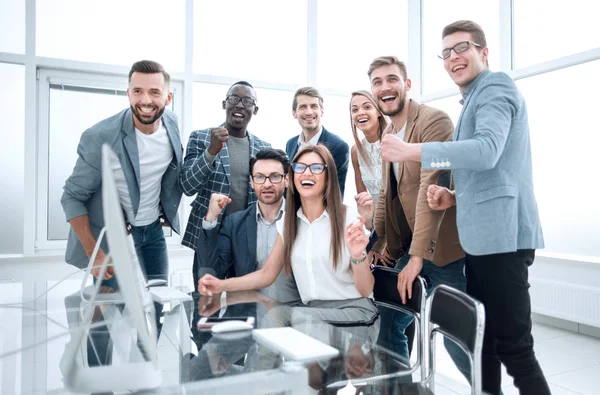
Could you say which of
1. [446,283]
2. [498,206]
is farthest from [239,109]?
[498,206]

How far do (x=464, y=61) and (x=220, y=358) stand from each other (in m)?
1.38

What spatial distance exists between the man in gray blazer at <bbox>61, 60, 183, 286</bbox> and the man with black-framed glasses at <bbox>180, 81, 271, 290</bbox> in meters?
0.14

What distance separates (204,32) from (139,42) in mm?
629

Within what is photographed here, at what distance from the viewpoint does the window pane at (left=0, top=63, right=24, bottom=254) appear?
392 cm

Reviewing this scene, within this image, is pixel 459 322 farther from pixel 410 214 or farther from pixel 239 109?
pixel 239 109

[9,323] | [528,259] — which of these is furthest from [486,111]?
[9,323]

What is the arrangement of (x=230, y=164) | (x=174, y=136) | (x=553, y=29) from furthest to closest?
(x=553, y=29) < (x=230, y=164) < (x=174, y=136)

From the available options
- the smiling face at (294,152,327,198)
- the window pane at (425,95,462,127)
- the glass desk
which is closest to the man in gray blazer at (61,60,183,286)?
the glass desk

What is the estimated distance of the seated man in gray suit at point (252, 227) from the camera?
2.29m

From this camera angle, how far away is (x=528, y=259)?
165 cm

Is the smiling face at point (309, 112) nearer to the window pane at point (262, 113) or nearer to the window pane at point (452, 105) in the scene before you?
the window pane at point (262, 113)

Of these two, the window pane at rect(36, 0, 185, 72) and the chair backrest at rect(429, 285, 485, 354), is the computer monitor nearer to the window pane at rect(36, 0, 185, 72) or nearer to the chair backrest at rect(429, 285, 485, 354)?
the chair backrest at rect(429, 285, 485, 354)

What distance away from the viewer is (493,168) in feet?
5.43

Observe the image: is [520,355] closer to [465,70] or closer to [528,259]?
[528,259]
